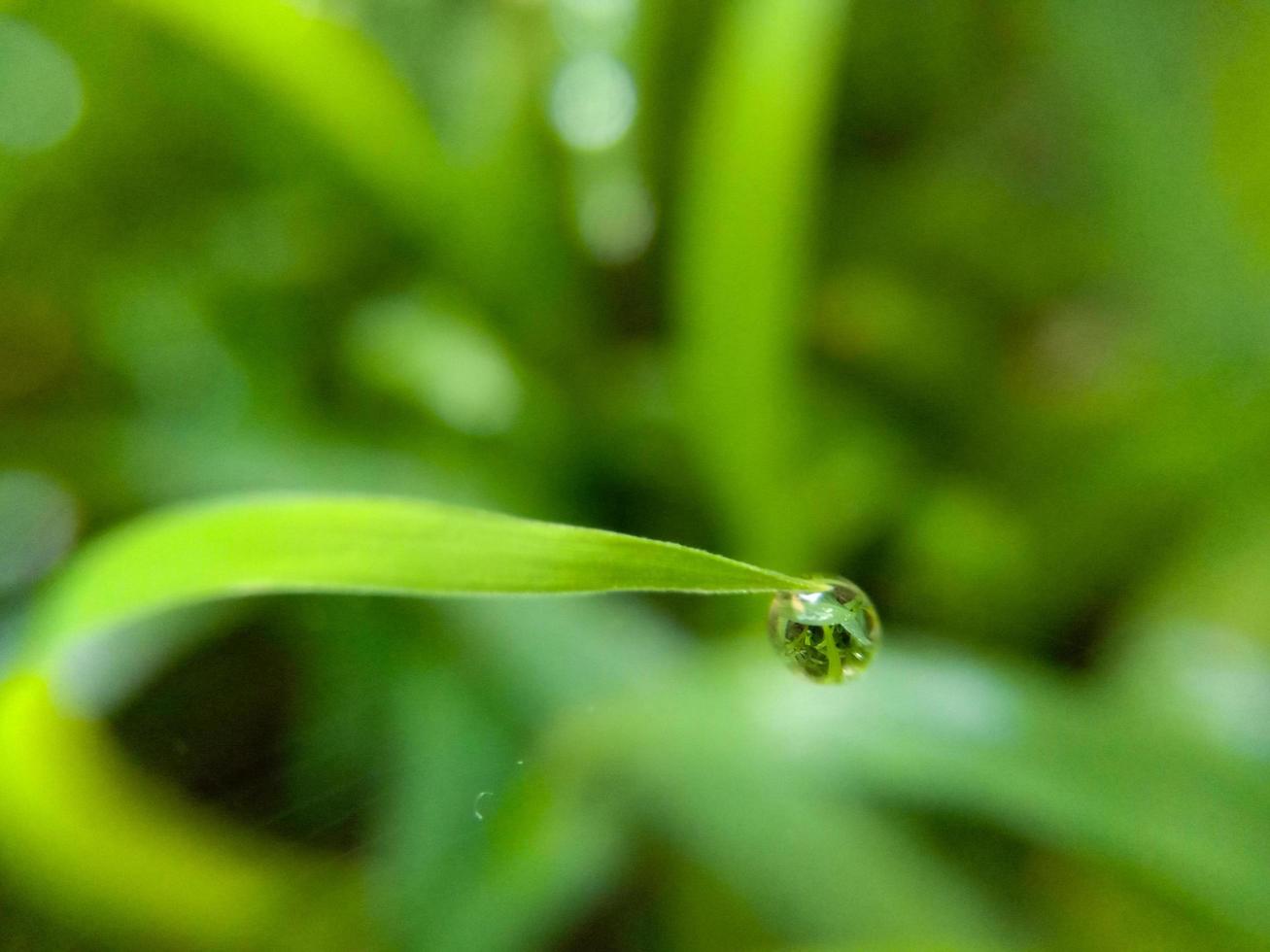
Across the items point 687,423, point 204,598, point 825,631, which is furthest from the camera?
point 687,423

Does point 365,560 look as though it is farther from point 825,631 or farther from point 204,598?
point 204,598

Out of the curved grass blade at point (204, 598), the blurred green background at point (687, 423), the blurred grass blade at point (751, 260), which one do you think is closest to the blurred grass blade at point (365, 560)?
the curved grass blade at point (204, 598)

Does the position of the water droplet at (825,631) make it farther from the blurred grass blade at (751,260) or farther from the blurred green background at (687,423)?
the blurred grass blade at (751,260)

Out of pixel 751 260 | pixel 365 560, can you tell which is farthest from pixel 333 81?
pixel 365 560

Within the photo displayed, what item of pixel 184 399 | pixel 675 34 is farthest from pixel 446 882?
pixel 675 34

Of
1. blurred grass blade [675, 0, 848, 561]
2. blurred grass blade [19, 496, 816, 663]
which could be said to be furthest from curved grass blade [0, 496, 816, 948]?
blurred grass blade [675, 0, 848, 561]

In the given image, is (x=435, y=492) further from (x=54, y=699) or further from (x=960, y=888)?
(x=960, y=888)
